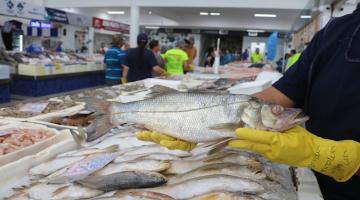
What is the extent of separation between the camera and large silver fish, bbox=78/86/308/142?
4.68 ft

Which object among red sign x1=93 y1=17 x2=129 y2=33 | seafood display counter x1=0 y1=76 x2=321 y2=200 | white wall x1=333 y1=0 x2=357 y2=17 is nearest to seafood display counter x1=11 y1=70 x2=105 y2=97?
red sign x1=93 y1=17 x2=129 y2=33

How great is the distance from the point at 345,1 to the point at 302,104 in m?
2.16

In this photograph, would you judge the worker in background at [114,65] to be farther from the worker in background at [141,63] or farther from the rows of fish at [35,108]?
the rows of fish at [35,108]

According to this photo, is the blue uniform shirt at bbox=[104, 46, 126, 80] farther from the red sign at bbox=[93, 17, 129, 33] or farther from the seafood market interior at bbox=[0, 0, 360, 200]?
the red sign at bbox=[93, 17, 129, 33]

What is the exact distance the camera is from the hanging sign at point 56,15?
513 inches

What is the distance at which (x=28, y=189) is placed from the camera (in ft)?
5.10

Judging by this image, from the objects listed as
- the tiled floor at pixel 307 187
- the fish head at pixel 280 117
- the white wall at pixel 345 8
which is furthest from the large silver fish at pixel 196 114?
the white wall at pixel 345 8

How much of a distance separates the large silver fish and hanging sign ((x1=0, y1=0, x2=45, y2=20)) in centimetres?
965

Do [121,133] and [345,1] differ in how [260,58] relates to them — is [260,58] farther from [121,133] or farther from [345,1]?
[121,133]

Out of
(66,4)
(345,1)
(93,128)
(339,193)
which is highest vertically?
(66,4)

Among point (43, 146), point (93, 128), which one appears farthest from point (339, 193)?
point (43, 146)

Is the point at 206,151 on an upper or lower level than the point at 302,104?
lower

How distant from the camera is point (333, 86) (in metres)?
1.69

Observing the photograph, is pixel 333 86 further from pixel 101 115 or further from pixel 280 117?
pixel 101 115
